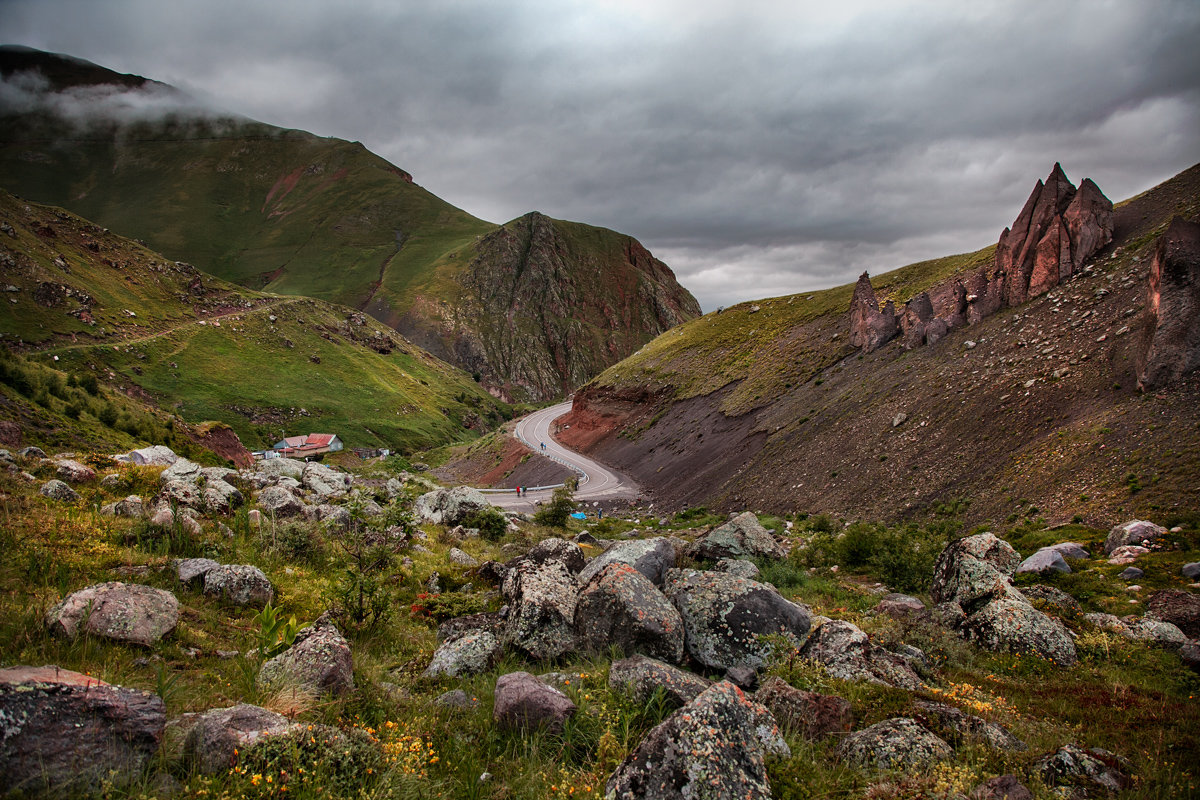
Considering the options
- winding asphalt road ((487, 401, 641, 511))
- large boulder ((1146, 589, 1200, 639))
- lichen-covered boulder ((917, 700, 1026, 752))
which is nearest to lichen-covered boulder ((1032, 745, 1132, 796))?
lichen-covered boulder ((917, 700, 1026, 752))

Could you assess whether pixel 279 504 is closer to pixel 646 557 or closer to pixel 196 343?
pixel 646 557

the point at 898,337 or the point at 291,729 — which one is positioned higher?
the point at 898,337

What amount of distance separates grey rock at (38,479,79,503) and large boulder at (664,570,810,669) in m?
11.6

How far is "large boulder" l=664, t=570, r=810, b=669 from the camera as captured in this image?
25.0 ft

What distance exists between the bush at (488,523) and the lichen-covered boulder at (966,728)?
16.9 meters

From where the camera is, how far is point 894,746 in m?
5.26

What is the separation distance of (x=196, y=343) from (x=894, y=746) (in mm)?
105669

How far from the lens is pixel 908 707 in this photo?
19.7 ft

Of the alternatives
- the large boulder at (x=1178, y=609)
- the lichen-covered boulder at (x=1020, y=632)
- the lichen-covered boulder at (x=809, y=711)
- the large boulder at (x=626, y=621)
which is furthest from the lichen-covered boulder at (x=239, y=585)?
the large boulder at (x=1178, y=609)

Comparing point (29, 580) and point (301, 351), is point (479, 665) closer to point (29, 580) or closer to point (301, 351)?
point (29, 580)

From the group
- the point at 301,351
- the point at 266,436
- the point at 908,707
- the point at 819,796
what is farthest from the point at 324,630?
the point at 301,351

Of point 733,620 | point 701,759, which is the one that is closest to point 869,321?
point 733,620

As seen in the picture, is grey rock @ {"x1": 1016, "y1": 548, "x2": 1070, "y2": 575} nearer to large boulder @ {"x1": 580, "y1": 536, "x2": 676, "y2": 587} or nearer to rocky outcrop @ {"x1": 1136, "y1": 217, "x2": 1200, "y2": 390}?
large boulder @ {"x1": 580, "y1": 536, "x2": 676, "y2": 587}

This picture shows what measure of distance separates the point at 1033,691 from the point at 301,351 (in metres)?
113
